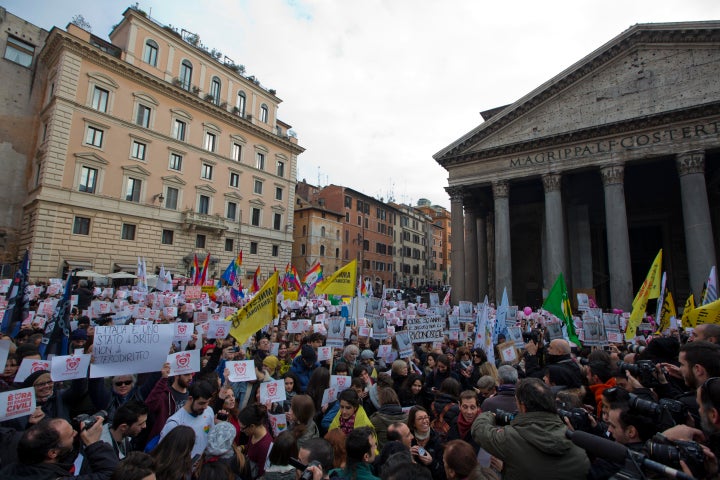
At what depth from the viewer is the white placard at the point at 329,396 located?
4930mm

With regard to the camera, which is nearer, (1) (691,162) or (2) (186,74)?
(1) (691,162)

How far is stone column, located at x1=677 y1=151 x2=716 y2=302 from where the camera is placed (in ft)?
58.6

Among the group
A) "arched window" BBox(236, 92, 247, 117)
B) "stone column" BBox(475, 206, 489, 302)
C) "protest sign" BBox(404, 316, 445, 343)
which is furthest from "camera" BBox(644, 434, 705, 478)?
"arched window" BBox(236, 92, 247, 117)

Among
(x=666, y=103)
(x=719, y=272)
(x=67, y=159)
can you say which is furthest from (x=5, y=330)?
(x=719, y=272)

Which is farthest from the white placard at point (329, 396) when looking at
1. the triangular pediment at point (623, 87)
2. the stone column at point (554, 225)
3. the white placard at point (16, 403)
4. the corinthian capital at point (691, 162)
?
the corinthian capital at point (691, 162)

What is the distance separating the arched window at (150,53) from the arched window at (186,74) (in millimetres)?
2317

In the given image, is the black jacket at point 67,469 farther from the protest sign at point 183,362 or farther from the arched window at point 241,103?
the arched window at point 241,103

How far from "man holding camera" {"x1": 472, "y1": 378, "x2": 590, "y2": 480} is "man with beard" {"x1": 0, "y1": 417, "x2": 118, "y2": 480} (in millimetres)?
2770

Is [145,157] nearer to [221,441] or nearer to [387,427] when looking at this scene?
[221,441]

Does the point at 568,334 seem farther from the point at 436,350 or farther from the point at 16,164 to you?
the point at 16,164

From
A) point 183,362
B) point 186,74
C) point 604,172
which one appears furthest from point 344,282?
point 186,74

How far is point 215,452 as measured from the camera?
10.2 ft

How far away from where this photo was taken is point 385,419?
398cm

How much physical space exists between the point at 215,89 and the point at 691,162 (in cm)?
3551
